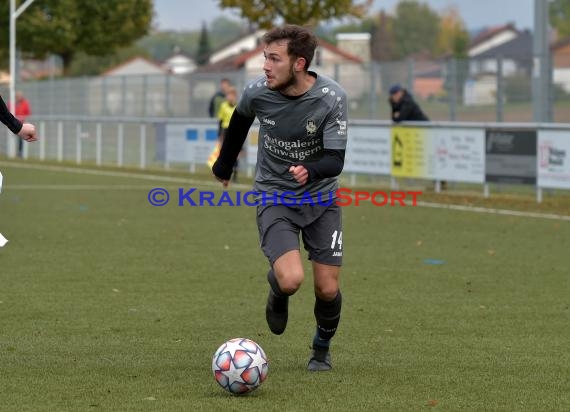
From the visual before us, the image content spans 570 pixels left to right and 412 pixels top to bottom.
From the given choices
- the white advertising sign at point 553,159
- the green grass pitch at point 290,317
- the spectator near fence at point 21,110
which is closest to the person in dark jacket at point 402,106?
the white advertising sign at point 553,159

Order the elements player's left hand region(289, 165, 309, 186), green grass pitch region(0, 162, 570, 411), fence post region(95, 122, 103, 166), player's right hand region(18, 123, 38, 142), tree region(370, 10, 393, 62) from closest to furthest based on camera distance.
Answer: green grass pitch region(0, 162, 570, 411) < player's left hand region(289, 165, 309, 186) < player's right hand region(18, 123, 38, 142) < fence post region(95, 122, 103, 166) < tree region(370, 10, 393, 62)

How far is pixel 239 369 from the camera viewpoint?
23.4 feet

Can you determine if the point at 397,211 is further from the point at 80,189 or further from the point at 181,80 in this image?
the point at 181,80

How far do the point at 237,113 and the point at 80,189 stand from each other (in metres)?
18.2

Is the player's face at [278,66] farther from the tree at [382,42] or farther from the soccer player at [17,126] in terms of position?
the tree at [382,42]

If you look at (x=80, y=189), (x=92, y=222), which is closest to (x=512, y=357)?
(x=92, y=222)

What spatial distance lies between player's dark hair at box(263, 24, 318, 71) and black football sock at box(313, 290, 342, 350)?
1394 mm

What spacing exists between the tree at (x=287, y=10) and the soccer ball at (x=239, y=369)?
1119 inches

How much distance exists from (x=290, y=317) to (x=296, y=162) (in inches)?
103

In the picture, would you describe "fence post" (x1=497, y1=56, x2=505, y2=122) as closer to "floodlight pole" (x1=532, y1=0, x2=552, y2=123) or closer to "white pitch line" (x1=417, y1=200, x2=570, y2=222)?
"floodlight pole" (x1=532, y1=0, x2=552, y2=123)

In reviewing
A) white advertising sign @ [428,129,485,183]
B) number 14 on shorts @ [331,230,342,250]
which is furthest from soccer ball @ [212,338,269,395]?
white advertising sign @ [428,129,485,183]

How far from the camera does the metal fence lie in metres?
24.8

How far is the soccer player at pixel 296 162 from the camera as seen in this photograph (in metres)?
7.63

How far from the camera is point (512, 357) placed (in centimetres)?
842
